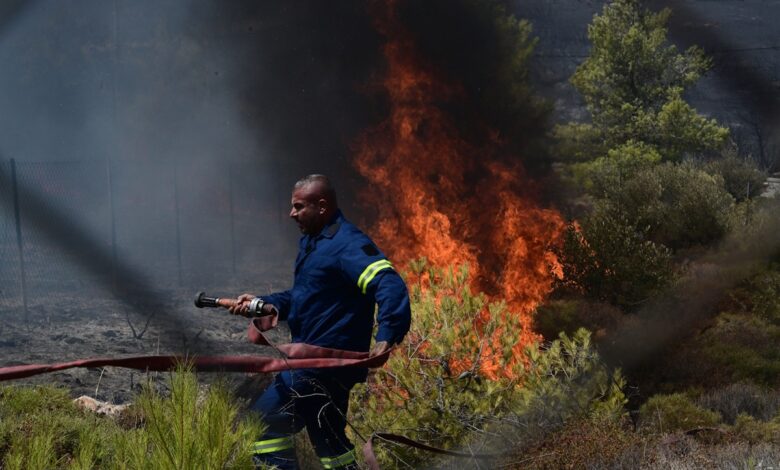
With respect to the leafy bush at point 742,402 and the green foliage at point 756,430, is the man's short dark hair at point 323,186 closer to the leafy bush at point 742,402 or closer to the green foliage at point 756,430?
the green foliage at point 756,430

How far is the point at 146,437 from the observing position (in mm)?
4164

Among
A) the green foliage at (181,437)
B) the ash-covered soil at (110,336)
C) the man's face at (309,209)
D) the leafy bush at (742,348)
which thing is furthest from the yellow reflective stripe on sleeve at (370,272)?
the leafy bush at (742,348)

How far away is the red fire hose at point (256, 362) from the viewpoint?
3.96 m

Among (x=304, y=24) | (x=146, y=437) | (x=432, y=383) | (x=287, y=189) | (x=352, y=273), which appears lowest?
(x=287, y=189)

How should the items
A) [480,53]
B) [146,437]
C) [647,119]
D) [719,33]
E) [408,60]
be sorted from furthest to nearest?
[719,33], [647,119], [480,53], [408,60], [146,437]

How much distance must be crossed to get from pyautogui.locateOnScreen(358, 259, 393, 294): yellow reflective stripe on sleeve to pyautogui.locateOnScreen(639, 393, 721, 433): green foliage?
13.8 ft

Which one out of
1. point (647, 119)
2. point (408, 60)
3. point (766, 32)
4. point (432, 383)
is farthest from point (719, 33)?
point (432, 383)

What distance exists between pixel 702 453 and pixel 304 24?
21774mm

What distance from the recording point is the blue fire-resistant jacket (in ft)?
15.6

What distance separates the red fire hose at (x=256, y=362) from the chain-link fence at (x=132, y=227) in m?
11.0

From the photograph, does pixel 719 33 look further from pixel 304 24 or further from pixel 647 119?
pixel 304 24

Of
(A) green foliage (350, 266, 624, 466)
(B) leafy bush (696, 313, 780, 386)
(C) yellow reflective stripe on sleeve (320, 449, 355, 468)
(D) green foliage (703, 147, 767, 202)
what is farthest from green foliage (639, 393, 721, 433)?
(D) green foliage (703, 147, 767, 202)


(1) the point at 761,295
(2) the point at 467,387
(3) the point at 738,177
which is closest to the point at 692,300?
(1) the point at 761,295

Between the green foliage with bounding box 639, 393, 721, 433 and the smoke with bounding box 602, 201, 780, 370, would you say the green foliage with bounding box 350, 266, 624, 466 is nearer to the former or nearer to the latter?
the green foliage with bounding box 639, 393, 721, 433
